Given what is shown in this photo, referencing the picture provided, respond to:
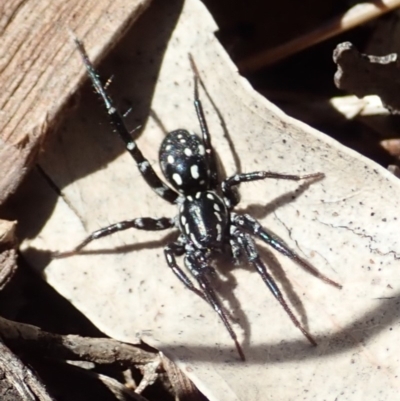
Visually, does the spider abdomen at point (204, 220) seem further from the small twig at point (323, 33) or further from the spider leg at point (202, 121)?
the small twig at point (323, 33)

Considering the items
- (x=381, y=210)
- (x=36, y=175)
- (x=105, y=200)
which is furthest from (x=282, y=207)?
(x=36, y=175)

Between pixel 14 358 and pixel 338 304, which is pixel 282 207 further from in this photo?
pixel 14 358

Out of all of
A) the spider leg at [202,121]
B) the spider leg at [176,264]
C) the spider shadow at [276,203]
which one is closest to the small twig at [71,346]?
the spider leg at [176,264]

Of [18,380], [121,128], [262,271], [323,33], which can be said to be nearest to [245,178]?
[262,271]

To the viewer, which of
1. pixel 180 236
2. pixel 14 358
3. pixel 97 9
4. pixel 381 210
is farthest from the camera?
pixel 180 236

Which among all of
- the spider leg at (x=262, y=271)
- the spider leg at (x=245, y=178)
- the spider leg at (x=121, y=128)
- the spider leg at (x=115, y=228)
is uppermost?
the spider leg at (x=121, y=128)

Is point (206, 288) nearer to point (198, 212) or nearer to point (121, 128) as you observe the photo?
point (198, 212)
